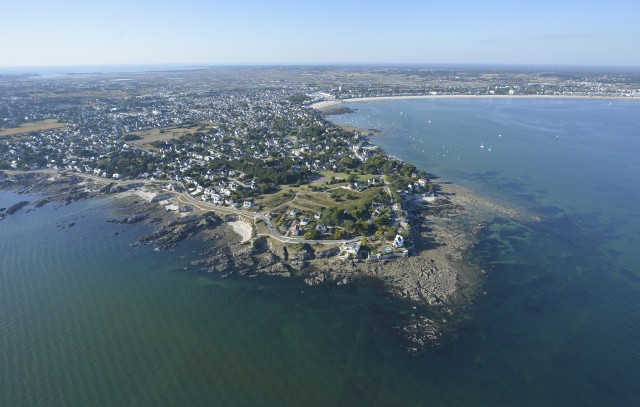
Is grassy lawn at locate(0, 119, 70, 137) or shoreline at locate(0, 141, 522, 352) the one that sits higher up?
grassy lawn at locate(0, 119, 70, 137)

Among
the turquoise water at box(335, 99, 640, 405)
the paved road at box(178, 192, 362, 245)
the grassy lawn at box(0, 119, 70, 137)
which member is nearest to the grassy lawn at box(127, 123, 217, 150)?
the grassy lawn at box(0, 119, 70, 137)

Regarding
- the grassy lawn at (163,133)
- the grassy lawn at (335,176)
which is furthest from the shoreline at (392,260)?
the grassy lawn at (163,133)

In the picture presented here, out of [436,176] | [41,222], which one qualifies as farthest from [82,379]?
[436,176]

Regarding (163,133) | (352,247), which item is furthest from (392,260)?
(163,133)

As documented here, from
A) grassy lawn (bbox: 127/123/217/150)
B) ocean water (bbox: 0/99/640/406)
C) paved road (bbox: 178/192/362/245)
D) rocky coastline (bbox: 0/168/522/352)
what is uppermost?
grassy lawn (bbox: 127/123/217/150)

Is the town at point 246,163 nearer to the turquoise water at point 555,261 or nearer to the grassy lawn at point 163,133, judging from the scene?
the grassy lawn at point 163,133

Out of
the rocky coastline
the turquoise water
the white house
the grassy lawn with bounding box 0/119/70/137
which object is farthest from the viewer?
the grassy lawn with bounding box 0/119/70/137

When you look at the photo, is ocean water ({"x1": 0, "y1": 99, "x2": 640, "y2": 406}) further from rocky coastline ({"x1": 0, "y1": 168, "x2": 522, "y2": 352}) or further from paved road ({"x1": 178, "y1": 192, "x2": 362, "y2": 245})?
paved road ({"x1": 178, "y1": 192, "x2": 362, "y2": 245})

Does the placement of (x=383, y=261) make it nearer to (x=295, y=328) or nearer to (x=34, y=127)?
(x=295, y=328)

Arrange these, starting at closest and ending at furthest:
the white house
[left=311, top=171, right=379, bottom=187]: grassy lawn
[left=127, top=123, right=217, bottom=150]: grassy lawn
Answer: the white house < [left=311, top=171, right=379, bottom=187]: grassy lawn < [left=127, top=123, right=217, bottom=150]: grassy lawn
